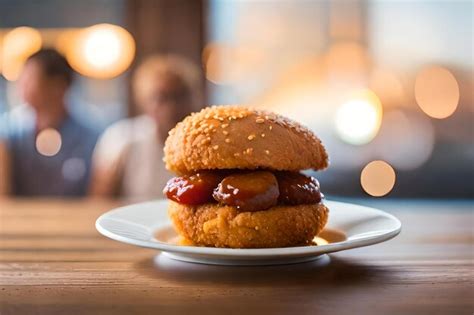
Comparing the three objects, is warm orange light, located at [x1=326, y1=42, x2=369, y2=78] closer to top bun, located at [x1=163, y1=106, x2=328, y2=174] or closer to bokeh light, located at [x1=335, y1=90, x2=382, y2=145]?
bokeh light, located at [x1=335, y1=90, x2=382, y2=145]

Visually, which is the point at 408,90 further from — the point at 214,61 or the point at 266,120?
the point at 266,120

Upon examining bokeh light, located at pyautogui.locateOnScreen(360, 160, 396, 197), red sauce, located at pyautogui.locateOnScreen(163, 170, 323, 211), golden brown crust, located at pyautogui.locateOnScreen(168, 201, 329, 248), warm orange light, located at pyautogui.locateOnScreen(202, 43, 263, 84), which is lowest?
bokeh light, located at pyautogui.locateOnScreen(360, 160, 396, 197)

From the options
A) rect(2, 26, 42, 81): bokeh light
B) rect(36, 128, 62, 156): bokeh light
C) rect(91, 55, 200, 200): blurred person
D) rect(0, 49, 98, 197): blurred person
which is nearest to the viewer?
rect(91, 55, 200, 200): blurred person

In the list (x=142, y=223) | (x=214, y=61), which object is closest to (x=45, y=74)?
(x=214, y=61)

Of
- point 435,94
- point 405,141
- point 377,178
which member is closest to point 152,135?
point 377,178

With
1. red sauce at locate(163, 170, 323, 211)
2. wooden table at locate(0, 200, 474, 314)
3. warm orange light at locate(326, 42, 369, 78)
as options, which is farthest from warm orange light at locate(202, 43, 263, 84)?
red sauce at locate(163, 170, 323, 211)

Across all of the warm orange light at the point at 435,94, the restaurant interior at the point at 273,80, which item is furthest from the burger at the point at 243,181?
the warm orange light at the point at 435,94
